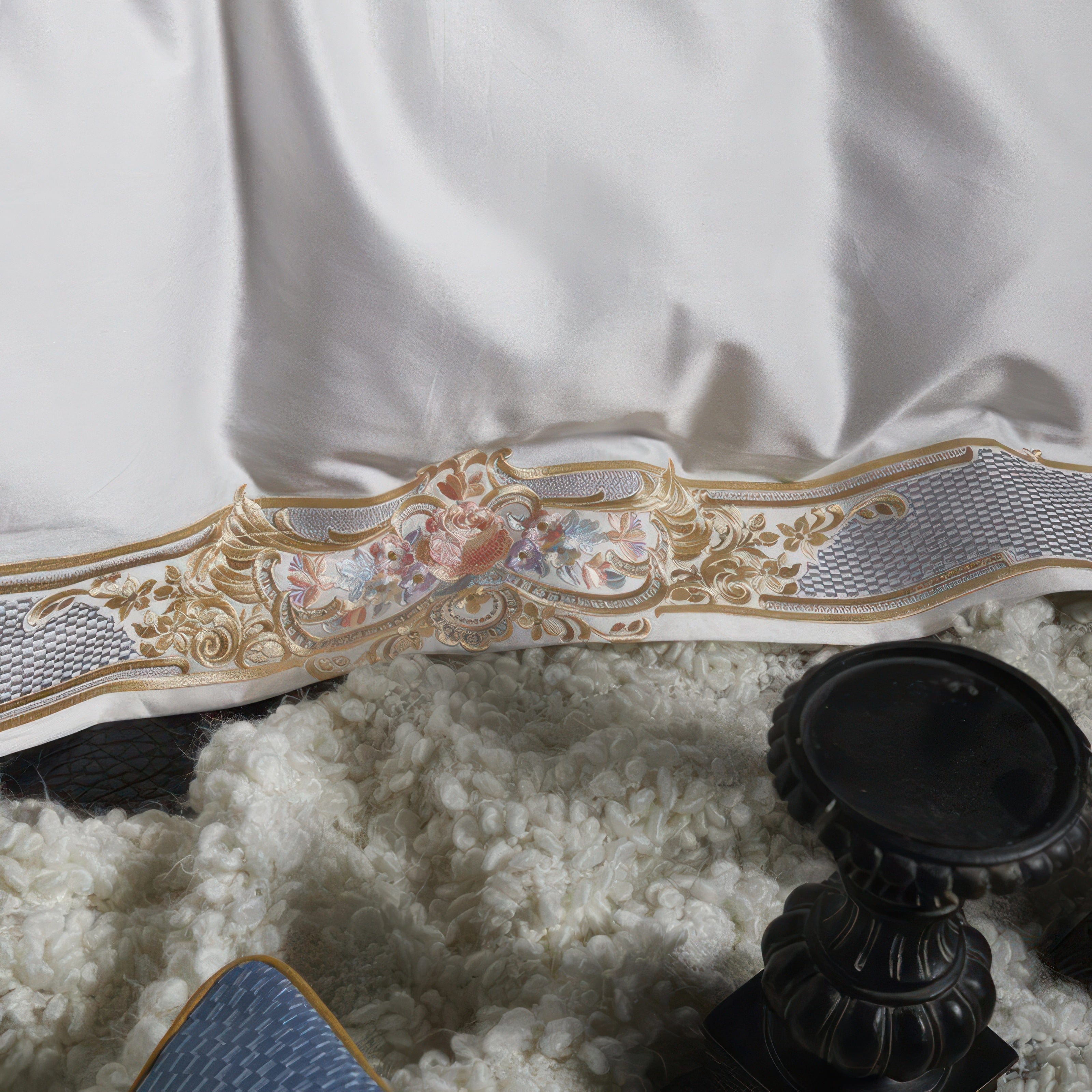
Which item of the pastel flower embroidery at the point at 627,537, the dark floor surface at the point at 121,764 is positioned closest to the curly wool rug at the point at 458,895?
the dark floor surface at the point at 121,764

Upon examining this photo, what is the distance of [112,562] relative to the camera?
82cm

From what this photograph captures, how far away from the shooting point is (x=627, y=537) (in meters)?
0.88

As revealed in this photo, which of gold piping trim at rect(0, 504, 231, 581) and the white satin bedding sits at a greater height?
the white satin bedding

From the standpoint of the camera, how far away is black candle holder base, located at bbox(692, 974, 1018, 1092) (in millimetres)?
513

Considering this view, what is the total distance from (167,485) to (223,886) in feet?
1.04

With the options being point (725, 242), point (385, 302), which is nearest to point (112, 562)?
point (385, 302)

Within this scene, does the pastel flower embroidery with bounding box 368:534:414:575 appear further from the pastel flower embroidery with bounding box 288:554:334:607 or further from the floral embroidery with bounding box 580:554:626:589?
the floral embroidery with bounding box 580:554:626:589

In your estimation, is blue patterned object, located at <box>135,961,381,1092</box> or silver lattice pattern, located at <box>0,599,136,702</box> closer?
blue patterned object, located at <box>135,961,381,1092</box>

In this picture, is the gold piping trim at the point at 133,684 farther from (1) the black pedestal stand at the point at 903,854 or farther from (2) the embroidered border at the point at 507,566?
(1) the black pedestal stand at the point at 903,854

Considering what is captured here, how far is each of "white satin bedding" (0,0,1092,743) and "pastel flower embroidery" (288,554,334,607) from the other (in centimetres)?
5

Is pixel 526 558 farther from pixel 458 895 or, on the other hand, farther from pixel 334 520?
pixel 458 895

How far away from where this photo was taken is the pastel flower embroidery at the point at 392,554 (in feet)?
2.84

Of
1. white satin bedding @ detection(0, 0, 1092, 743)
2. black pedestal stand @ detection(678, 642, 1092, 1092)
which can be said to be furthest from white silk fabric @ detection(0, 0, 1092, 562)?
black pedestal stand @ detection(678, 642, 1092, 1092)

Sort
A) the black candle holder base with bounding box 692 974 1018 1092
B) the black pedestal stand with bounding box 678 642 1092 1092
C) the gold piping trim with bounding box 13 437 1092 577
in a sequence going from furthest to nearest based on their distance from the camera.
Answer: the gold piping trim with bounding box 13 437 1092 577
the black candle holder base with bounding box 692 974 1018 1092
the black pedestal stand with bounding box 678 642 1092 1092
